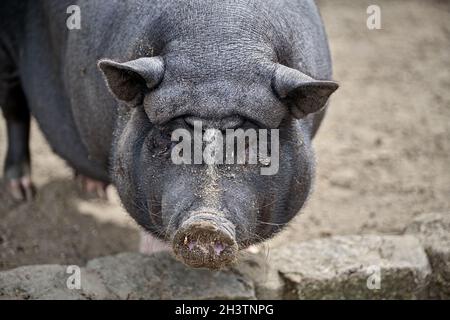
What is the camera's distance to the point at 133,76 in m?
4.07

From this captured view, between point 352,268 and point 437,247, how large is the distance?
0.59 metres

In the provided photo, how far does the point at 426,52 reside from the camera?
884 centimetres

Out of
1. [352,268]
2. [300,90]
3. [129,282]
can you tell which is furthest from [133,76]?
[352,268]

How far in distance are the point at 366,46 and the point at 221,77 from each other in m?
5.29

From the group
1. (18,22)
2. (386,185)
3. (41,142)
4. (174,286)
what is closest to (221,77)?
(174,286)

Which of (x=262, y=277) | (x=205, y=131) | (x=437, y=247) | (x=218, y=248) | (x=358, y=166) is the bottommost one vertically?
(x=262, y=277)

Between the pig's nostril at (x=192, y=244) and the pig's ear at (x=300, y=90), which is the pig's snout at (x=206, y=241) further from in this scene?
the pig's ear at (x=300, y=90)

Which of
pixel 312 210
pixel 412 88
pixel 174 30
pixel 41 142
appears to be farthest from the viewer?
pixel 412 88

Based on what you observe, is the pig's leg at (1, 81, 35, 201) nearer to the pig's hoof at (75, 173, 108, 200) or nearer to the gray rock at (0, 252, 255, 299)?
the pig's hoof at (75, 173, 108, 200)

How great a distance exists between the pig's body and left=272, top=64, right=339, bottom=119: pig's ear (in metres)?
0.07

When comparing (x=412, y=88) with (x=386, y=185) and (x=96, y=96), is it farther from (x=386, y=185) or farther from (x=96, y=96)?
(x=96, y=96)

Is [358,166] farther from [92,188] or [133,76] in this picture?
[133,76]

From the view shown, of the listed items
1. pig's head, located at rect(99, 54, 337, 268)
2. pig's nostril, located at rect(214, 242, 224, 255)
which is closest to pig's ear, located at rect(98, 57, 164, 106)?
pig's head, located at rect(99, 54, 337, 268)
